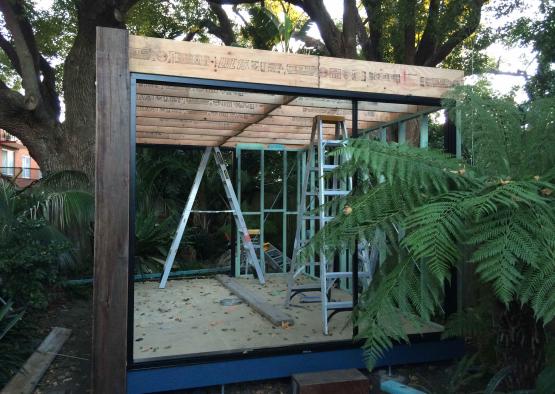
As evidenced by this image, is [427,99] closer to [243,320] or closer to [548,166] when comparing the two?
[548,166]

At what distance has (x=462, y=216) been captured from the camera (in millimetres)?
1825

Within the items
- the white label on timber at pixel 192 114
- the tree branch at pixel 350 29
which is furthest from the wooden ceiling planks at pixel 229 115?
the tree branch at pixel 350 29

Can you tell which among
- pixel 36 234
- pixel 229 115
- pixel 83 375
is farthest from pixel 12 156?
pixel 83 375

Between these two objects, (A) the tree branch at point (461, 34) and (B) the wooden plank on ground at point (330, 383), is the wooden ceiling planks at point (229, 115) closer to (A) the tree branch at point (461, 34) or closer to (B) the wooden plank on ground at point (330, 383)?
(B) the wooden plank on ground at point (330, 383)

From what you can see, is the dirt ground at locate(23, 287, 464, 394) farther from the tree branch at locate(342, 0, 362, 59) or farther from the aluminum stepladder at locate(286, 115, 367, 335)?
the tree branch at locate(342, 0, 362, 59)

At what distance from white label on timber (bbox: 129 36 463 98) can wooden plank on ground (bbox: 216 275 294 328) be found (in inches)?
87.9

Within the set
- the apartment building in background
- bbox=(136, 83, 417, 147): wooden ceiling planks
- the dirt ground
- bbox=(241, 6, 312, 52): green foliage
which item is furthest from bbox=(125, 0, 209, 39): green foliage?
the apartment building in background

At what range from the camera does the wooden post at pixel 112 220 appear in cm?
288

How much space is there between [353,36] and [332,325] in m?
6.29

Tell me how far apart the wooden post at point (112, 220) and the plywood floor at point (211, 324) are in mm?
352

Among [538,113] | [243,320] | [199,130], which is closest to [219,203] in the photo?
[199,130]

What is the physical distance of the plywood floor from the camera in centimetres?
364

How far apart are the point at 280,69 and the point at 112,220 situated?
158 centimetres

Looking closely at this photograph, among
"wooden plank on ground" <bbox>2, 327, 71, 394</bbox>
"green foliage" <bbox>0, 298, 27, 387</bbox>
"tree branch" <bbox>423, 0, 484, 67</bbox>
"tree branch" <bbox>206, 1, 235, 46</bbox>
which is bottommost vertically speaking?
"wooden plank on ground" <bbox>2, 327, 71, 394</bbox>
